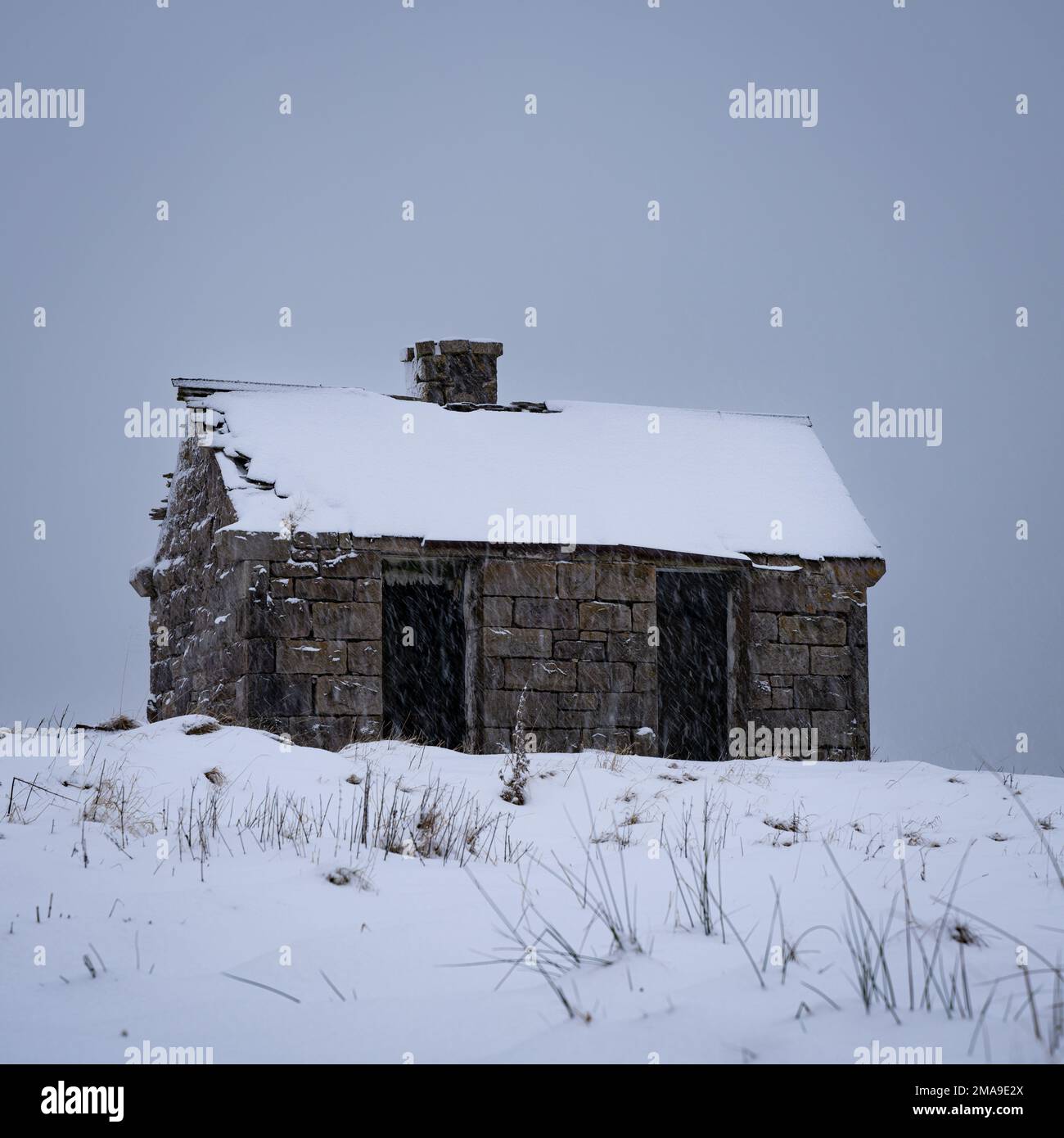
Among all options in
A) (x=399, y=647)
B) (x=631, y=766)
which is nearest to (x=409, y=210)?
(x=399, y=647)

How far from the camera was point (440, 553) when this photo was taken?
12.2 metres

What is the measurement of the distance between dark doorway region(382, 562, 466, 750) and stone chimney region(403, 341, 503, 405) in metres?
2.79

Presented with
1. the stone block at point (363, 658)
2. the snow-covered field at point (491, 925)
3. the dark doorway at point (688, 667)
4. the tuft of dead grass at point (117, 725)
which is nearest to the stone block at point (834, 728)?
the dark doorway at point (688, 667)

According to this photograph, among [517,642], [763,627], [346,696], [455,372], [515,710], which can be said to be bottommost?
[515,710]

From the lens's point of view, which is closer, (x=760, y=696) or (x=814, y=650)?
(x=760, y=696)

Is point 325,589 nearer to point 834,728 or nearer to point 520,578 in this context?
point 520,578

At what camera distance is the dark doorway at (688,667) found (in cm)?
1417

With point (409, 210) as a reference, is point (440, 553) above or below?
below

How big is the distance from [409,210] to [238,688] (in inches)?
255

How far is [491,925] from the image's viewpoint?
4254 mm

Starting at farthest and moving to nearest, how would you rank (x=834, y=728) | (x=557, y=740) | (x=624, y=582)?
(x=834, y=728), (x=624, y=582), (x=557, y=740)

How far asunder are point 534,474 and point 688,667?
3010 mm

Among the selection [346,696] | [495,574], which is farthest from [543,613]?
[346,696]
